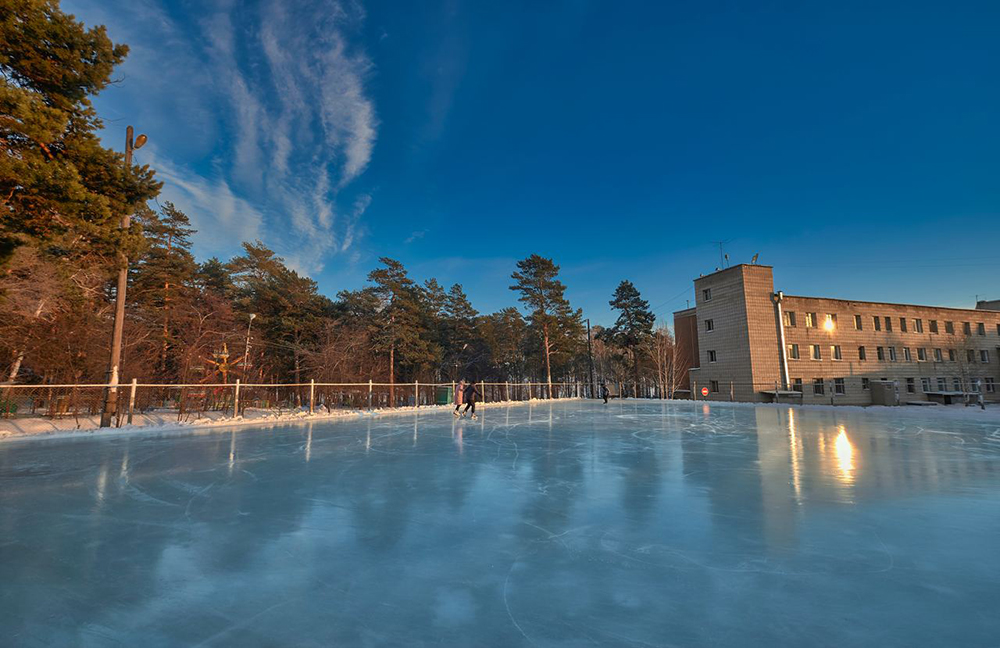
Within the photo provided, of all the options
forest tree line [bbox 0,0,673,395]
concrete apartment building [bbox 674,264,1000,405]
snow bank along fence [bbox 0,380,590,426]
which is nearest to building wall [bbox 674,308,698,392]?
forest tree line [bbox 0,0,673,395]

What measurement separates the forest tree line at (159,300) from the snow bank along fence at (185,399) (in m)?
1.96

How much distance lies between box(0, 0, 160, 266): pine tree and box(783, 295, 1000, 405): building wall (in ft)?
117

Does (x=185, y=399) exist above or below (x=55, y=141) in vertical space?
Result: below

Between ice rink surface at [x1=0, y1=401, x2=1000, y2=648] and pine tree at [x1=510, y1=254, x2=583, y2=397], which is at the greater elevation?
pine tree at [x1=510, y1=254, x2=583, y2=397]

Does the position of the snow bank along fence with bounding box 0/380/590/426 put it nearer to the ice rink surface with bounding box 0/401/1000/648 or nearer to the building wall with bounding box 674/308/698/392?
the ice rink surface with bounding box 0/401/1000/648

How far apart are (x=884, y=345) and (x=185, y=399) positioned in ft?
152

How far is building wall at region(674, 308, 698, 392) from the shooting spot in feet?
126

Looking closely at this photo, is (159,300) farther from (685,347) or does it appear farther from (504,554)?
(685,347)

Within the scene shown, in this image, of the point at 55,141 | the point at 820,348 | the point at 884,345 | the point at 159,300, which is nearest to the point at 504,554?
the point at 55,141

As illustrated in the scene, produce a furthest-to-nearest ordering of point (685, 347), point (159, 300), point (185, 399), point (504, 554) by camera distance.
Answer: point (685, 347), point (159, 300), point (185, 399), point (504, 554)

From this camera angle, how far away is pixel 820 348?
30.9 m

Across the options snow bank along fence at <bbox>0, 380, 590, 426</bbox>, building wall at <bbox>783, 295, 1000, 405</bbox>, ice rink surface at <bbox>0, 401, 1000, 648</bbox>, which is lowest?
ice rink surface at <bbox>0, 401, 1000, 648</bbox>

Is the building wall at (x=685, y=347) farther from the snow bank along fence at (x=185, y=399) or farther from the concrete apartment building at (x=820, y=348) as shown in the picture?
the snow bank along fence at (x=185, y=399)

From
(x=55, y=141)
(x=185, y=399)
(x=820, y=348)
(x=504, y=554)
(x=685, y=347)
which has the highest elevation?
(x=55, y=141)
